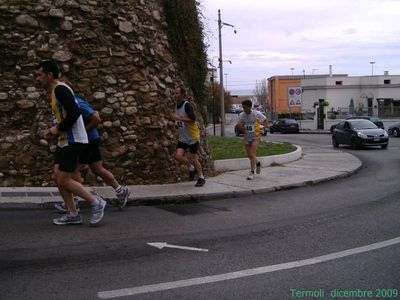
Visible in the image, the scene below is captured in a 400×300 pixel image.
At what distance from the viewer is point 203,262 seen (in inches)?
211

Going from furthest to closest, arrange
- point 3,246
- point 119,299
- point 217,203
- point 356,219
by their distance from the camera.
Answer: point 217,203 < point 356,219 < point 3,246 < point 119,299

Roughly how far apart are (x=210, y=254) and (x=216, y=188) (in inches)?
169

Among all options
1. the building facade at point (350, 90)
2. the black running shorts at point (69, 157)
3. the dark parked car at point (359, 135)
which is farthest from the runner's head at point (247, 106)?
the building facade at point (350, 90)

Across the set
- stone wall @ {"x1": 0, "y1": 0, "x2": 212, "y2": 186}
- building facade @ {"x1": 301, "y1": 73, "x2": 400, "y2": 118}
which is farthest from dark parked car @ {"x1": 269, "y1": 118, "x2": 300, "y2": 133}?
stone wall @ {"x1": 0, "y1": 0, "x2": 212, "y2": 186}

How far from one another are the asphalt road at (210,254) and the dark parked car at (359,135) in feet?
54.0

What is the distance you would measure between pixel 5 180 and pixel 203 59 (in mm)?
5752

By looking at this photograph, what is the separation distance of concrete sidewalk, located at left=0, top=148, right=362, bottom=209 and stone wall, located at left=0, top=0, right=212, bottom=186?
53 cm

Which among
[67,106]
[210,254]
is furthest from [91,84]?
[210,254]

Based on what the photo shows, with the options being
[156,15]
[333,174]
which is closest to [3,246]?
[156,15]

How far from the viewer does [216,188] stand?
9914 millimetres

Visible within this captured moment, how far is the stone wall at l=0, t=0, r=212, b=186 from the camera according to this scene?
9.59 metres

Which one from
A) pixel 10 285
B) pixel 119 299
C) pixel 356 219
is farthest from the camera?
pixel 356 219

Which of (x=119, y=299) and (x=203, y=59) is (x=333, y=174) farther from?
(x=119, y=299)

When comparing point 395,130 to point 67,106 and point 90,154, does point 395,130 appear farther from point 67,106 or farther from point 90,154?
point 67,106
